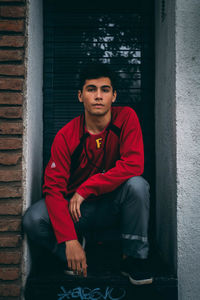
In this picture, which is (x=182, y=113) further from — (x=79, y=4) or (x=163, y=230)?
(x=79, y=4)

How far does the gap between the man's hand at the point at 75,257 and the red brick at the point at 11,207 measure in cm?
46

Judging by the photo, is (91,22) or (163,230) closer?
(163,230)

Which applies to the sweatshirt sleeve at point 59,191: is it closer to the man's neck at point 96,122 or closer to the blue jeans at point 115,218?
the blue jeans at point 115,218

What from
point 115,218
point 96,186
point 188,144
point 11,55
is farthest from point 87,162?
point 11,55

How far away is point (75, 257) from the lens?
2.09 m

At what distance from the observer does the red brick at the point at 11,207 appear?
2188 millimetres

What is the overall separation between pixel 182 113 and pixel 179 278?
4.46 feet

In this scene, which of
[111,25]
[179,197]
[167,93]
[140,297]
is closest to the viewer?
[140,297]

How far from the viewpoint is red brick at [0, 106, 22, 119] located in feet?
7.25

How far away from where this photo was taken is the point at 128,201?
7.23 ft

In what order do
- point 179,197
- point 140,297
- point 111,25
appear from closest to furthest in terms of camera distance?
point 140,297 < point 179,197 < point 111,25

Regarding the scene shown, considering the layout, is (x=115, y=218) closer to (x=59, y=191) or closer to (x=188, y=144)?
(x=59, y=191)

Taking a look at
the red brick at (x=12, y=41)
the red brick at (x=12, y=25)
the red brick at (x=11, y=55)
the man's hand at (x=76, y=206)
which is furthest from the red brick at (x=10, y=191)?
the red brick at (x=12, y=25)

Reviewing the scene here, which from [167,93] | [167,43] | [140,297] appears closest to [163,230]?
[140,297]
